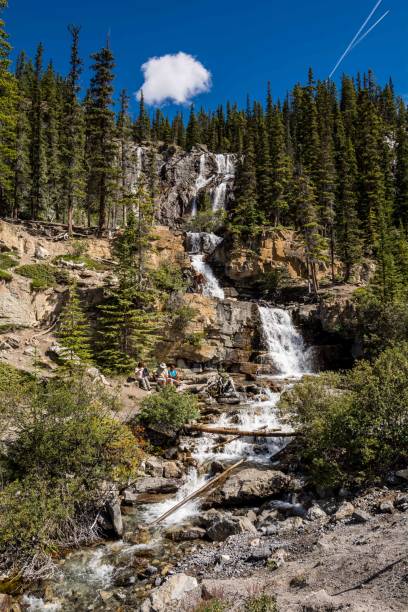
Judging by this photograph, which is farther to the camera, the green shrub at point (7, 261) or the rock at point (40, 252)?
the rock at point (40, 252)

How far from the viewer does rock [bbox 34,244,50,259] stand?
28.7 metres

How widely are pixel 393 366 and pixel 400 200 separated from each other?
50.4m

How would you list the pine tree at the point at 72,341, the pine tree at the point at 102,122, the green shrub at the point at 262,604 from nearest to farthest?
1. the green shrub at the point at 262,604
2. the pine tree at the point at 72,341
3. the pine tree at the point at 102,122

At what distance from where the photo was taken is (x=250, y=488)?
41.9 ft

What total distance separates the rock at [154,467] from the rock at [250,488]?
2490mm

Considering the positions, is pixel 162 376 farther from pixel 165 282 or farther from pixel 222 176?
pixel 222 176

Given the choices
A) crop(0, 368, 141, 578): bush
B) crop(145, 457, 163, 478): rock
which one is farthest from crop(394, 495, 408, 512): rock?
crop(145, 457, 163, 478): rock

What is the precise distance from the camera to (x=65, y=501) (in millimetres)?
10492

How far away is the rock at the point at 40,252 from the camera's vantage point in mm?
28719

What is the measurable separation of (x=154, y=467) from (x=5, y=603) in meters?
7.39

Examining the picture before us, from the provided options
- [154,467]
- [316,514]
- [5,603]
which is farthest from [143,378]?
[5,603]

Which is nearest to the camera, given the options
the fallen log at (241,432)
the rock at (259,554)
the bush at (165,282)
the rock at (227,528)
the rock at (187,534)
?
the rock at (259,554)

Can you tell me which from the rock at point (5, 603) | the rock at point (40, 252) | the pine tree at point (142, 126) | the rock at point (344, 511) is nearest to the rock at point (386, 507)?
the rock at point (344, 511)

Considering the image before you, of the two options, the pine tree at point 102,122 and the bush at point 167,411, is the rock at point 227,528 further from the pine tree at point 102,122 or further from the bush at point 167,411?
the pine tree at point 102,122
